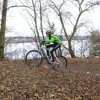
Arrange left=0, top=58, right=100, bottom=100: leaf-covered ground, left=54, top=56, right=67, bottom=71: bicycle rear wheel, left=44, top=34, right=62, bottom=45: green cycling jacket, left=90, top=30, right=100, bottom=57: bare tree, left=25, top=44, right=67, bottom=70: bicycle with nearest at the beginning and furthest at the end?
left=0, top=58, right=100, bottom=100: leaf-covered ground → left=44, top=34, right=62, bottom=45: green cycling jacket → left=25, top=44, right=67, bottom=70: bicycle → left=54, top=56, right=67, bottom=71: bicycle rear wheel → left=90, top=30, right=100, bottom=57: bare tree

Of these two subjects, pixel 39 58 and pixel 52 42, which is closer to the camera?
pixel 52 42

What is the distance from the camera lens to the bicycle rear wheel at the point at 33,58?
1443cm

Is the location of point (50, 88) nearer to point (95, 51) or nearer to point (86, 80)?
point (86, 80)

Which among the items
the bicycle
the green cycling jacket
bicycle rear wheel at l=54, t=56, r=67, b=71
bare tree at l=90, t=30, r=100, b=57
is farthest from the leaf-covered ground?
bare tree at l=90, t=30, r=100, b=57

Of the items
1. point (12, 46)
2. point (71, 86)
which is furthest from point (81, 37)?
point (71, 86)

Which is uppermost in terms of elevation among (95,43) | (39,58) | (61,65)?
(95,43)

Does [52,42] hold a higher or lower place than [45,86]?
higher

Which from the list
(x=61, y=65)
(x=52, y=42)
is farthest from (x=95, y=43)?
(x=52, y=42)

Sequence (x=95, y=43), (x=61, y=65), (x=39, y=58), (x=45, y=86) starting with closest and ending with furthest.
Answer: (x=45, y=86), (x=39, y=58), (x=61, y=65), (x=95, y=43)

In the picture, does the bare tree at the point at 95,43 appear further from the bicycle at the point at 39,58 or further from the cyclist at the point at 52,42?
the cyclist at the point at 52,42

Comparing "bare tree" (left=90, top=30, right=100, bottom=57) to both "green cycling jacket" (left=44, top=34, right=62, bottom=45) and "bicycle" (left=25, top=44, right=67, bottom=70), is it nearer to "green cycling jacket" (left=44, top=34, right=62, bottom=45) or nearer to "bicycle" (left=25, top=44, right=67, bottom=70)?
"bicycle" (left=25, top=44, right=67, bottom=70)

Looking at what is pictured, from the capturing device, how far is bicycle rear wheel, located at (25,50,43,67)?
14.4 metres

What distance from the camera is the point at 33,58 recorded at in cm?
1446

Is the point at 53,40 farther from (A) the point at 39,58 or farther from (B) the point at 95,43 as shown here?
(B) the point at 95,43
